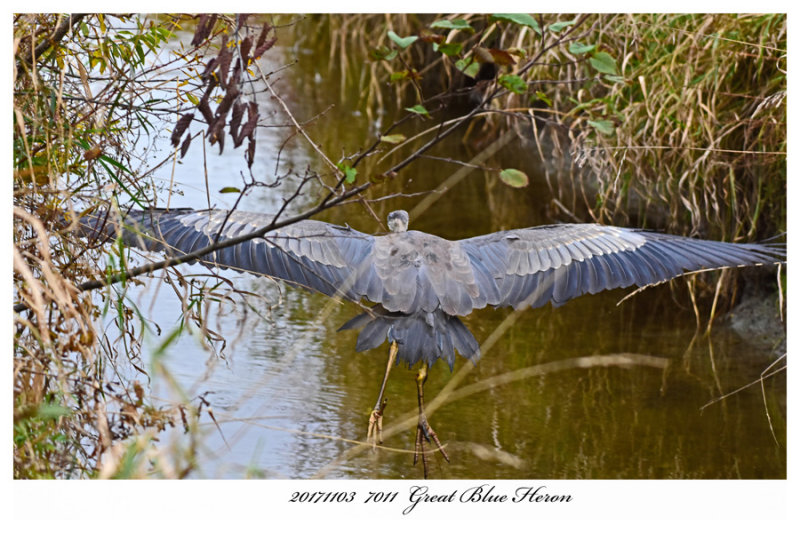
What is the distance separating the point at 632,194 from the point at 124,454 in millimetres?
3917

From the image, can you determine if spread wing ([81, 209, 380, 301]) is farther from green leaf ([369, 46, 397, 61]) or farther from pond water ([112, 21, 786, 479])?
green leaf ([369, 46, 397, 61])

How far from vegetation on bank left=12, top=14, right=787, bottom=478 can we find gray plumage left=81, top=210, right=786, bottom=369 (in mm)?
233

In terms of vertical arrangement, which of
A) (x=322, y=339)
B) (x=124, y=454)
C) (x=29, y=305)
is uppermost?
(x=29, y=305)

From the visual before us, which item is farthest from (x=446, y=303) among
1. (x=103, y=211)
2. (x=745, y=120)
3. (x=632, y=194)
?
(x=632, y=194)

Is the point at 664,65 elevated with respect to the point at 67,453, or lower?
elevated

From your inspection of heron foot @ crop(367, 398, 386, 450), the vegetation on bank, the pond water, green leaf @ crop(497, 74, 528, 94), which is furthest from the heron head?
green leaf @ crop(497, 74, 528, 94)

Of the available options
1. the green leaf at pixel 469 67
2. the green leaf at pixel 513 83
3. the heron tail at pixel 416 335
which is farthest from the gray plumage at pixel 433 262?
the green leaf at pixel 513 83

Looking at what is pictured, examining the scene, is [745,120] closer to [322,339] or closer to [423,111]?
[322,339]

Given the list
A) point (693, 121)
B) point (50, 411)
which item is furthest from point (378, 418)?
point (693, 121)

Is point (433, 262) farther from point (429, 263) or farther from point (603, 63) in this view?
point (603, 63)

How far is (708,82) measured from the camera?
15.3ft

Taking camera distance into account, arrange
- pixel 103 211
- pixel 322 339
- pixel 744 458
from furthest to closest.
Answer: pixel 322 339 → pixel 744 458 → pixel 103 211

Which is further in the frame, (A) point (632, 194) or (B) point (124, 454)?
(A) point (632, 194)

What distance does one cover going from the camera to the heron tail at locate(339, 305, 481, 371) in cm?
317
